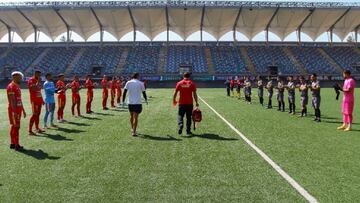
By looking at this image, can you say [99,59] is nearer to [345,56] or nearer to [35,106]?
[345,56]

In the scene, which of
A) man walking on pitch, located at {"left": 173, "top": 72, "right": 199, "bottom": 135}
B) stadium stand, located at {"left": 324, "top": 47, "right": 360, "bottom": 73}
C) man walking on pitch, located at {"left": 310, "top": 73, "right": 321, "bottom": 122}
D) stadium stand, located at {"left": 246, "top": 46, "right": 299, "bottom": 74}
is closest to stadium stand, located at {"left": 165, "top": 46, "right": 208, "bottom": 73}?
stadium stand, located at {"left": 246, "top": 46, "right": 299, "bottom": 74}

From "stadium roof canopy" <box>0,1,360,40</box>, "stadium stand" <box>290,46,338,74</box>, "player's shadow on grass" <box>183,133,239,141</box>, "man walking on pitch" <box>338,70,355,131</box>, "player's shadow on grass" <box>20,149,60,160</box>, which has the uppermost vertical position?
"stadium roof canopy" <box>0,1,360,40</box>

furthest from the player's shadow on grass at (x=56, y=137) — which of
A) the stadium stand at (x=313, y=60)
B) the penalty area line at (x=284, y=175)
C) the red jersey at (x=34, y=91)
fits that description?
the stadium stand at (x=313, y=60)

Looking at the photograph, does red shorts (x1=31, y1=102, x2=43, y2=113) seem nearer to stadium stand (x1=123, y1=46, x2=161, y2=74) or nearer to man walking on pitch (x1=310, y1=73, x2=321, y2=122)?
man walking on pitch (x1=310, y1=73, x2=321, y2=122)

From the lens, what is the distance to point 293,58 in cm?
6362

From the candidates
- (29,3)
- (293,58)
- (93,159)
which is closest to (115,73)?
(29,3)

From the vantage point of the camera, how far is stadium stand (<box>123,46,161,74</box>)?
197ft

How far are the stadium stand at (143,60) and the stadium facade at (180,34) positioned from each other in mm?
151

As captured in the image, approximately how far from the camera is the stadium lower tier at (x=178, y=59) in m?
60.2

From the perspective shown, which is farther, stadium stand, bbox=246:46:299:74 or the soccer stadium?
stadium stand, bbox=246:46:299:74

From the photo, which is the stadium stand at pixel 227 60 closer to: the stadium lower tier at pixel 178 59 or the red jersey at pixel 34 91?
the stadium lower tier at pixel 178 59

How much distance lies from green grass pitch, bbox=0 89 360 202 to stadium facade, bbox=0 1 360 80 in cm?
4608

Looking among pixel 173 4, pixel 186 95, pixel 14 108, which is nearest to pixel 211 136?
pixel 186 95

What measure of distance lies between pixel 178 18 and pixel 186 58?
6.25 metres
